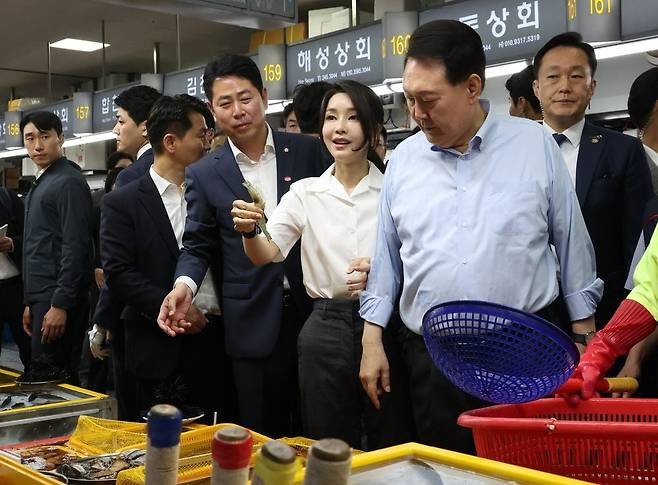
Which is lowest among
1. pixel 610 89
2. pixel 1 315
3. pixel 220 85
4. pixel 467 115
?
pixel 1 315

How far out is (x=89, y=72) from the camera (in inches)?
478

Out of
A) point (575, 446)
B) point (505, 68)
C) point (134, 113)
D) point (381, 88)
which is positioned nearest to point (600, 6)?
point (505, 68)

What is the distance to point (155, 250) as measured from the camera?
9.59 feet

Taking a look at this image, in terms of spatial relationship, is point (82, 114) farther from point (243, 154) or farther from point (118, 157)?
point (243, 154)

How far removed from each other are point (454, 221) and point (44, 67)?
11.1 meters

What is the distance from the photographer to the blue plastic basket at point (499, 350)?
1.28 metres

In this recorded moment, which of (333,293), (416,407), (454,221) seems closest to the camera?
(454,221)

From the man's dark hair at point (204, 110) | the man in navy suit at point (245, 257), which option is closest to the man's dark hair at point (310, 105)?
the man's dark hair at point (204, 110)

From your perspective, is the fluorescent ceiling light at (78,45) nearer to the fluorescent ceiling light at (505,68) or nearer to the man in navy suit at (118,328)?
the fluorescent ceiling light at (505,68)

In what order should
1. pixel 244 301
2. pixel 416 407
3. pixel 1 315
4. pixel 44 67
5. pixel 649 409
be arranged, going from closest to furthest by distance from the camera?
pixel 649 409
pixel 416 407
pixel 244 301
pixel 1 315
pixel 44 67

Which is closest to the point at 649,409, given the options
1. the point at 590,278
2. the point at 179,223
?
the point at 590,278

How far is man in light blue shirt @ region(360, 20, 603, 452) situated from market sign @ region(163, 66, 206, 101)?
5715 mm

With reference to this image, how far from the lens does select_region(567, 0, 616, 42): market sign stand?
14.2ft

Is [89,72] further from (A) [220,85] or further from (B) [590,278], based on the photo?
(B) [590,278]
